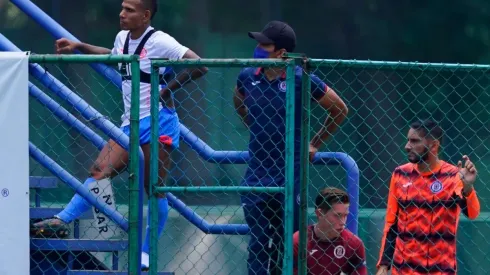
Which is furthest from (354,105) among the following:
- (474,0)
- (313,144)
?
(313,144)

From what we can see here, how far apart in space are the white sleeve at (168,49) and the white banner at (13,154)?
3.84 feet

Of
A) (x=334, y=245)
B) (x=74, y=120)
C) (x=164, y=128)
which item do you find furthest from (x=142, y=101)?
(x=334, y=245)

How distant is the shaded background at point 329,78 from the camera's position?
8.84 meters

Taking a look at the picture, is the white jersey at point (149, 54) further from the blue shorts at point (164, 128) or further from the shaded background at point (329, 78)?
the shaded background at point (329, 78)

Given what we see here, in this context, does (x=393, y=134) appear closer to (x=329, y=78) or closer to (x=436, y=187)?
(x=329, y=78)

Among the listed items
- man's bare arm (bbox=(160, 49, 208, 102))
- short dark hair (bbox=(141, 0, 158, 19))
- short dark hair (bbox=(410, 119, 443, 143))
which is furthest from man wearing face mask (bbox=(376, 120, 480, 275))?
short dark hair (bbox=(141, 0, 158, 19))

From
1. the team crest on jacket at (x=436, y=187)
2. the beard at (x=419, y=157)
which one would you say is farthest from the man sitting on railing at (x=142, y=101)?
the team crest on jacket at (x=436, y=187)

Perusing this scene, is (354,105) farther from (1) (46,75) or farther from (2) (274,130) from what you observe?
(1) (46,75)

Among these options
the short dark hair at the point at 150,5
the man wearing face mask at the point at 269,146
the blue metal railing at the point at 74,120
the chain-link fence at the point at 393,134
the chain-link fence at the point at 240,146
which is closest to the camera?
the blue metal railing at the point at 74,120

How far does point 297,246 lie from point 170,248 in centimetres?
284

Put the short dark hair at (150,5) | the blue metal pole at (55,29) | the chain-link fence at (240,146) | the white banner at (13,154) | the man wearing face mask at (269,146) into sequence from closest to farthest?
1. the white banner at (13,154)
2. the man wearing face mask at (269,146)
3. the blue metal pole at (55,29)
4. the short dark hair at (150,5)
5. the chain-link fence at (240,146)

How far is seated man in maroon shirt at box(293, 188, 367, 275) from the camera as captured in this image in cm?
622

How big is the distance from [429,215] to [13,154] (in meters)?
2.46

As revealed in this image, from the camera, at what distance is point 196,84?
874 centimetres
